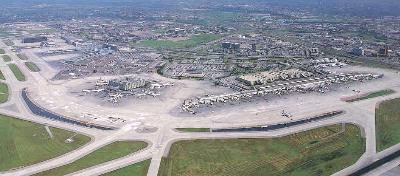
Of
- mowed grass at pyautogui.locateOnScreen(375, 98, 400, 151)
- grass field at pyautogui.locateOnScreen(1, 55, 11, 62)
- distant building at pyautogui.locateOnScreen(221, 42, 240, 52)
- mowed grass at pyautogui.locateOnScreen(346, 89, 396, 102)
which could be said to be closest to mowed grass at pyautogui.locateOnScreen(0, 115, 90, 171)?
mowed grass at pyautogui.locateOnScreen(375, 98, 400, 151)

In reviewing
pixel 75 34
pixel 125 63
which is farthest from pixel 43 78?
pixel 75 34

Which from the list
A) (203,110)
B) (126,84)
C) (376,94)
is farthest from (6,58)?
(376,94)

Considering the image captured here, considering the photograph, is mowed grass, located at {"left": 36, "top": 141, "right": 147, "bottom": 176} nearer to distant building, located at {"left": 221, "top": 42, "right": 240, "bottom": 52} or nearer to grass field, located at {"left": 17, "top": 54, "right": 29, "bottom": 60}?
distant building, located at {"left": 221, "top": 42, "right": 240, "bottom": 52}

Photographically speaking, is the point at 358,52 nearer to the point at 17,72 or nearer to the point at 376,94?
the point at 376,94

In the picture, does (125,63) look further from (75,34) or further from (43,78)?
(75,34)

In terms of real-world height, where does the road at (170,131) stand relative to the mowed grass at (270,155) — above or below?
above

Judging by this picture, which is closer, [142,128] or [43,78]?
[142,128]

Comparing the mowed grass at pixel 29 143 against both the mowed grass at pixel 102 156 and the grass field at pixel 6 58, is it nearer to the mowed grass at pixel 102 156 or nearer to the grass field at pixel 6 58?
the mowed grass at pixel 102 156

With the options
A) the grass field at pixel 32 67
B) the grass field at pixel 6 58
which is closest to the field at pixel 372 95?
the grass field at pixel 32 67
